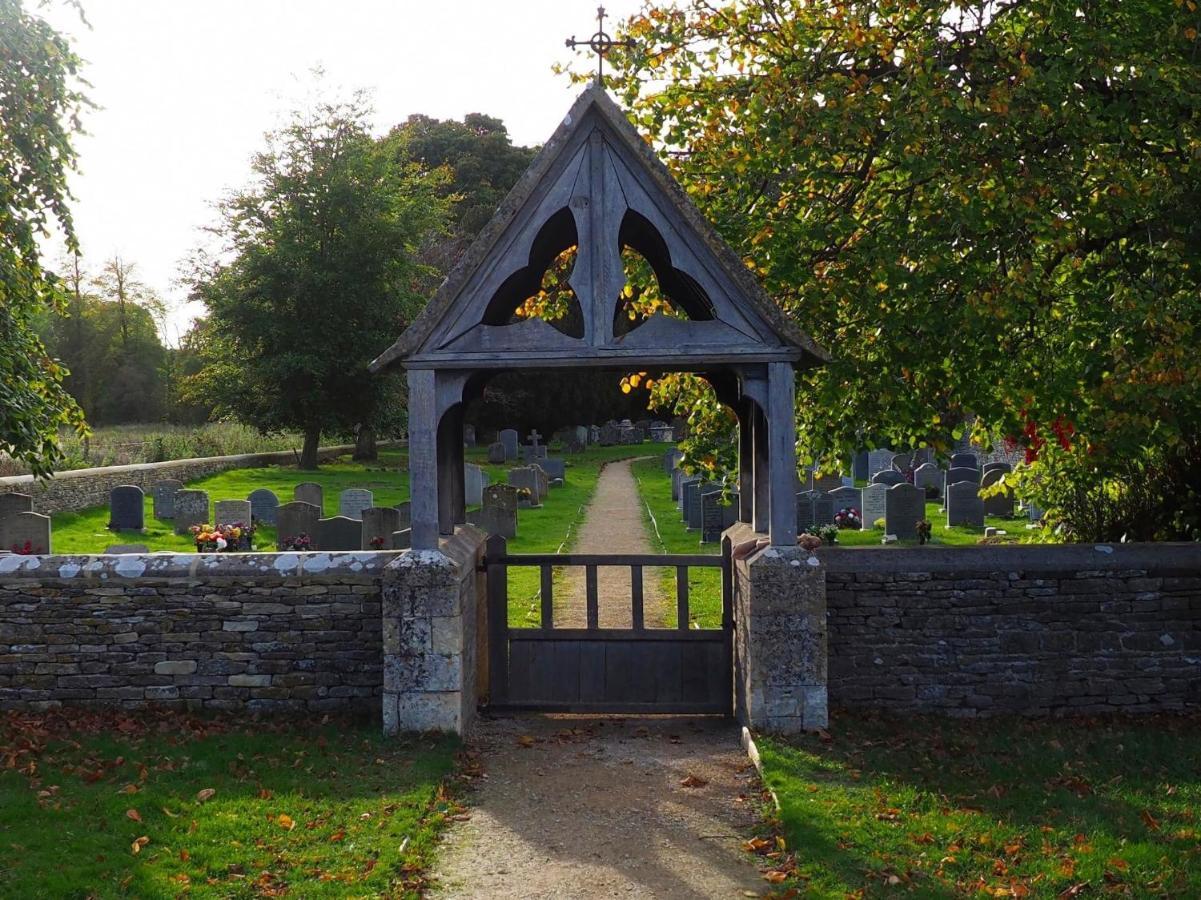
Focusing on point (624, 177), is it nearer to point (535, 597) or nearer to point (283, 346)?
point (535, 597)

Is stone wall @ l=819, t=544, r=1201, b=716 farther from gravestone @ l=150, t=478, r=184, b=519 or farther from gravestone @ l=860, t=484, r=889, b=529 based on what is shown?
gravestone @ l=150, t=478, r=184, b=519

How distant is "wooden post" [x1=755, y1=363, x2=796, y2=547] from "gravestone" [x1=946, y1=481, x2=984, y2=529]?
13.4m

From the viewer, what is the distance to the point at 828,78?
9.57m

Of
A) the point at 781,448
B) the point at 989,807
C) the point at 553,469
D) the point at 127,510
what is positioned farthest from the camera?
the point at 553,469

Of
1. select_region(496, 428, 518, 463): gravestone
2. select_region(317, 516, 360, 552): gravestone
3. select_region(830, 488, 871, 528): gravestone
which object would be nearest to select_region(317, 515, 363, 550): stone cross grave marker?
select_region(317, 516, 360, 552): gravestone

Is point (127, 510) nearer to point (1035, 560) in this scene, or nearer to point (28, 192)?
point (28, 192)

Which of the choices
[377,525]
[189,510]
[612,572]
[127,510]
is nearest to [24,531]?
[127,510]

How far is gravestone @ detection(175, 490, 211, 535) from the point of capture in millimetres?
21812

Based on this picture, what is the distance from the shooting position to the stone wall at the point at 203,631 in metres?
9.29

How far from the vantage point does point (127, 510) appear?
71.5 ft

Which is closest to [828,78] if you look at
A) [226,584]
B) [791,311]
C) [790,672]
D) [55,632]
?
[791,311]

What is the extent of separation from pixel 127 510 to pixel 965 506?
1600 centimetres

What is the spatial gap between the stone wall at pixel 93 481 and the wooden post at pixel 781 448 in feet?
45.7

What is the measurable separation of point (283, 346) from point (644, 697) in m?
31.3
